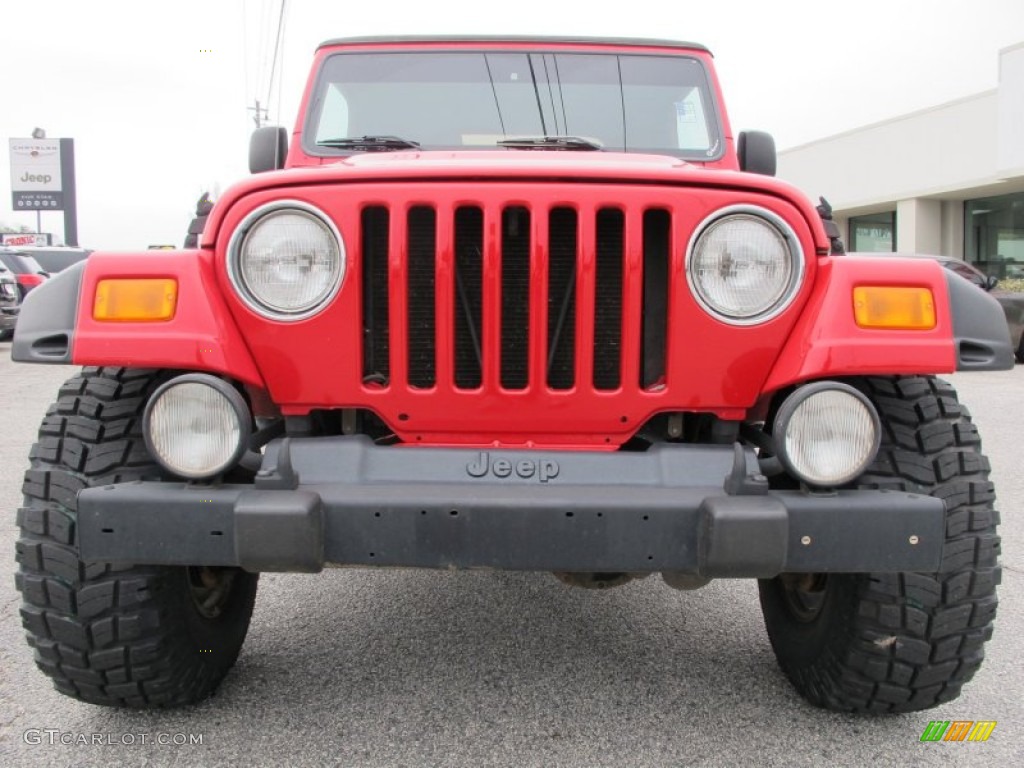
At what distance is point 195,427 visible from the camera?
2.00 metres

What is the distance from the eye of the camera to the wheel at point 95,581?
212cm

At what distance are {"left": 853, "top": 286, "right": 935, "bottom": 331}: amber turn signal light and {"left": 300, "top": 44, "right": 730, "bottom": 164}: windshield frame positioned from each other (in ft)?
4.38

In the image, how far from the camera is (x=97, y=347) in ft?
6.69

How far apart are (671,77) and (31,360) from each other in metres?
2.48

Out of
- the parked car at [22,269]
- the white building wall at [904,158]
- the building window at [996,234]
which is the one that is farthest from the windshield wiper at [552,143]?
the building window at [996,234]

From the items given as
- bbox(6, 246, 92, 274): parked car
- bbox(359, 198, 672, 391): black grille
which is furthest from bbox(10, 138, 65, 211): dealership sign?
bbox(359, 198, 672, 391): black grille

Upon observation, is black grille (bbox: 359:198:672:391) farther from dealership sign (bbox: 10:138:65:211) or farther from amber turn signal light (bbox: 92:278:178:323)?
dealership sign (bbox: 10:138:65:211)

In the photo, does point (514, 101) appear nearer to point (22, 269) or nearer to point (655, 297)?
point (655, 297)

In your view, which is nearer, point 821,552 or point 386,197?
point 821,552

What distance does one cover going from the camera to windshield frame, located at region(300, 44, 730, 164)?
3.27m

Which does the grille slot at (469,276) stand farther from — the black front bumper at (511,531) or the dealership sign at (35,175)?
the dealership sign at (35,175)

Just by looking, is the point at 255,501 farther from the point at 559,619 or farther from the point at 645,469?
the point at 559,619

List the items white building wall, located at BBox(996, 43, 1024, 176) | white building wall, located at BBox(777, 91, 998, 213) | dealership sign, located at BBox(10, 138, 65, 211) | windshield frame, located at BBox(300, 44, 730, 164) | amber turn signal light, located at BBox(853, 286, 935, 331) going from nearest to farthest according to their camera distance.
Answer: amber turn signal light, located at BBox(853, 286, 935, 331)
windshield frame, located at BBox(300, 44, 730, 164)
white building wall, located at BBox(996, 43, 1024, 176)
white building wall, located at BBox(777, 91, 998, 213)
dealership sign, located at BBox(10, 138, 65, 211)

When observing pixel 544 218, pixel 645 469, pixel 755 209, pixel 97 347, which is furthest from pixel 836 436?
pixel 97 347
